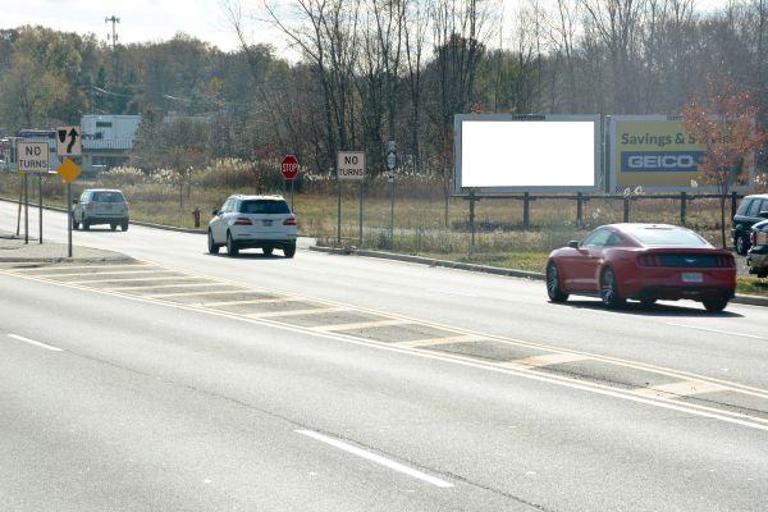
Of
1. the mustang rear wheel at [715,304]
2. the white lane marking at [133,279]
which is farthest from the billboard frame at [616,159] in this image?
the mustang rear wheel at [715,304]

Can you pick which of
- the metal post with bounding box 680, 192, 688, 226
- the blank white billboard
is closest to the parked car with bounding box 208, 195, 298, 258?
the blank white billboard

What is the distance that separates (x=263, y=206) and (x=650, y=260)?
19677 mm

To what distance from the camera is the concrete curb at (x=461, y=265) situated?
25516mm

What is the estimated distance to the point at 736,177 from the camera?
56.2 meters

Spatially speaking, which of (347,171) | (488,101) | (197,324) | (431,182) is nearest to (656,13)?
(488,101)

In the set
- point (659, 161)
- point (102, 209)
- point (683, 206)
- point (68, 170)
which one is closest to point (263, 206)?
point (68, 170)

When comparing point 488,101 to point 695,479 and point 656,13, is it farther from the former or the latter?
point 695,479

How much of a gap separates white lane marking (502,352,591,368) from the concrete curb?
982cm

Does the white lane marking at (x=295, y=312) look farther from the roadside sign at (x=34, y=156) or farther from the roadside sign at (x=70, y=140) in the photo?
the roadside sign at (x=34, y=156)

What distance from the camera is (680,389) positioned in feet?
44.3

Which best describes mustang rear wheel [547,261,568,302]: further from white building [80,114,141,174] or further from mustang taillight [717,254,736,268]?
white building [80,114,141,174]

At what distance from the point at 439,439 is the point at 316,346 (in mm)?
6794

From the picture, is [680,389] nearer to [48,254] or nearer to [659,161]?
[48,254]

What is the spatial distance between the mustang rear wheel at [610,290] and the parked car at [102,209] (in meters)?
37.5
